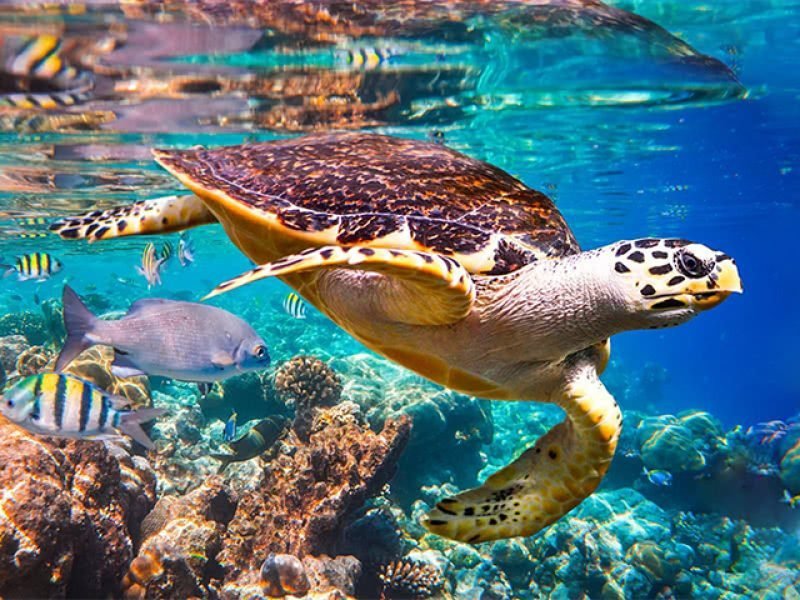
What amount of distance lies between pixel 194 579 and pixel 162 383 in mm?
7958

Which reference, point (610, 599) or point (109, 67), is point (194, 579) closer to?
point (610, 599)

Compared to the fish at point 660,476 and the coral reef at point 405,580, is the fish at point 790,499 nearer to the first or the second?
the fish at point 660,476

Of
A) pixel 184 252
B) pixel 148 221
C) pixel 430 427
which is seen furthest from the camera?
pixel 184 252

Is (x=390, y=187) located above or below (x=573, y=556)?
above

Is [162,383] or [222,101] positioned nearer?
[222,101]

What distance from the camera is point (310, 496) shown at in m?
5.57

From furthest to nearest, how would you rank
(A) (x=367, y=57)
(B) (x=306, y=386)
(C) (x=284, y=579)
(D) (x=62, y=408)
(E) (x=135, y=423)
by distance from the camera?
(A) (x=367, y=57)
(B) (x=306, y=386)
(C) (x=284, y=579)
(E) (x=135, y=423)
(D) (x=62, y=408)

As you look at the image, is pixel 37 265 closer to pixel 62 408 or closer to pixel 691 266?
→ pixel 62 408

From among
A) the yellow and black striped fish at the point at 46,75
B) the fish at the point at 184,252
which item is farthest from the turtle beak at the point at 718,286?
the fish at the point at 184,252

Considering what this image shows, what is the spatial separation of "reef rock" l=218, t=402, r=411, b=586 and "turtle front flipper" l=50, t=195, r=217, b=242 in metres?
2.92

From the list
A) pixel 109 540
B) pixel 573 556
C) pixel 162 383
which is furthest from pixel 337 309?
pixel 162 383

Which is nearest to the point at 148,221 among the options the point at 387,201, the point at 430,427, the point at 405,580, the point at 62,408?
the point at 62,408

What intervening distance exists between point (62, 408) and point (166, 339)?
55.3 inches

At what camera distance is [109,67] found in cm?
771
